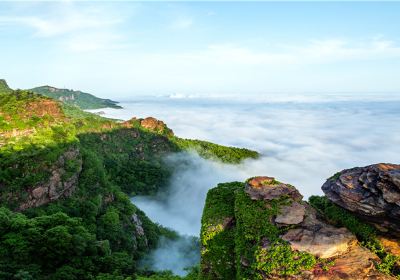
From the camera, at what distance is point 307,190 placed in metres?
144

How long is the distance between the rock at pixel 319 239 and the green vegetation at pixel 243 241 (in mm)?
428

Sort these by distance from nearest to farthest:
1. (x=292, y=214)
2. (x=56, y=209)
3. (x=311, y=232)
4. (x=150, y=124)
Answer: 1. (x=311, y=232)
2. (x=292, y=214)
3. (x=56, y=209)
4. (x=150, y=124)

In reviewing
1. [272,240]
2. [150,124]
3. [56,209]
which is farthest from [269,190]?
[150,124]

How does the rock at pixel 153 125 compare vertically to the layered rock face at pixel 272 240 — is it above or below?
below

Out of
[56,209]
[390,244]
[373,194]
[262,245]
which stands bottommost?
[56,209]

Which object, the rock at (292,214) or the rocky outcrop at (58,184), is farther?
the rocky outcrop at (58,184)

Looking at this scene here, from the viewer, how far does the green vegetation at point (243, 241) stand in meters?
18.0

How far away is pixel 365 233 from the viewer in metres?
19.1

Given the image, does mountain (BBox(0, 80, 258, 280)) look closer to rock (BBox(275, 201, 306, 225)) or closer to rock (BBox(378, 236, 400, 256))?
rock (BBox(275, 201, 306, 225))

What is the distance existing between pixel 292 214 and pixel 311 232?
1471mm

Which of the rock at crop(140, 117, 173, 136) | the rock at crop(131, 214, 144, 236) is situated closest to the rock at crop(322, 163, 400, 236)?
the rock at crop(131, 214, 144, 236)

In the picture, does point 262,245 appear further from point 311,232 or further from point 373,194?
point 373,194

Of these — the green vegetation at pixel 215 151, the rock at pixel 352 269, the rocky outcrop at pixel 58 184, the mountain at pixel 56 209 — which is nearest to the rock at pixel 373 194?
the rock at pixel 352 269

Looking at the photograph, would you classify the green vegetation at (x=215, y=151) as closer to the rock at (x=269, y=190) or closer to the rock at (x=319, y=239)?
the rock at (x=269, y=190)
